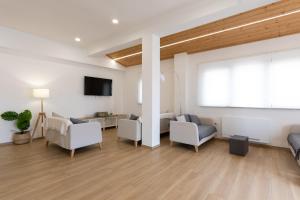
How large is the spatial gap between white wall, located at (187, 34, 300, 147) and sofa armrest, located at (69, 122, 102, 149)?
3.05 metres

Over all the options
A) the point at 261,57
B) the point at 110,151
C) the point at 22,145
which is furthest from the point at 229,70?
the point at 22,145

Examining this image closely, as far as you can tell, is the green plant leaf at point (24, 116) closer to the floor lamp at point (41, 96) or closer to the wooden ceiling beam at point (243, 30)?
the floor lamp at point (41, 96)

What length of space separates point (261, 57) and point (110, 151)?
440cm

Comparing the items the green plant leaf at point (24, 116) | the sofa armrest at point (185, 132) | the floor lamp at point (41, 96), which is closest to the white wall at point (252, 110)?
the sofa armrest at point (185, 132)

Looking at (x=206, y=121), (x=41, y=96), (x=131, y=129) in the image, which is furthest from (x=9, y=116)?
(x=206, y=121)

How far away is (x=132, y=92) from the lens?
6.97 m

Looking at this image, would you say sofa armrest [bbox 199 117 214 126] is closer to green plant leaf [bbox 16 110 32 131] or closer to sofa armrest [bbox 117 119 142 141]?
sofa armrest [bbox 117 119 142 141]

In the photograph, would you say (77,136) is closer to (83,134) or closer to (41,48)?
(83,134)

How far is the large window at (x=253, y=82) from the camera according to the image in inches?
142

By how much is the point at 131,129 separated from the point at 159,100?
1.04 metres

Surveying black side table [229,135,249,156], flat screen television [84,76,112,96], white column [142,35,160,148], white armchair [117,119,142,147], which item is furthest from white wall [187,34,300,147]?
flat screen television [84,76,112,96]

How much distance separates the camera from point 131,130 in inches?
158

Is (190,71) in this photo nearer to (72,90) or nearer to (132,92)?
(132,92)

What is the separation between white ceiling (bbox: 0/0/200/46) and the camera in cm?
290
